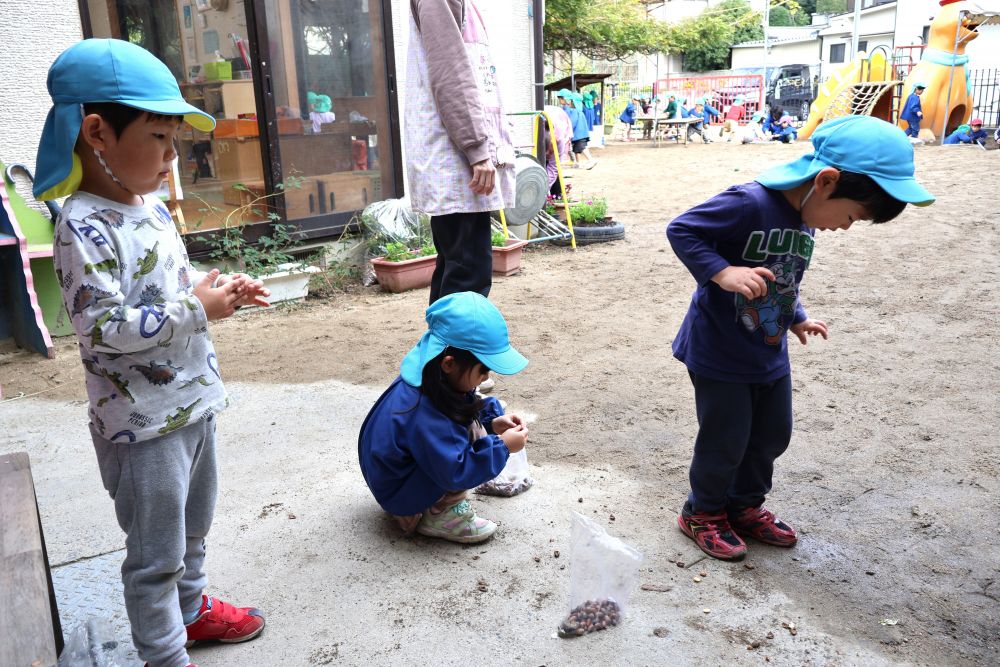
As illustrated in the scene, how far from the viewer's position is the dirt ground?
2.11 meters

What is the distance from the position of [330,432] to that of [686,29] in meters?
28.8

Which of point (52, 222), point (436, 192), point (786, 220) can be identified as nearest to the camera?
point (786, 220)

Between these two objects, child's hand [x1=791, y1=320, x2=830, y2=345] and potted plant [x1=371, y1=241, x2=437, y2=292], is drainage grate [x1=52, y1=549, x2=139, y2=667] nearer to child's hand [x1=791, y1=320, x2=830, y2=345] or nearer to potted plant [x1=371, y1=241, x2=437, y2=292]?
child's hand [x1=791, y1=320, x2=830, y2=345]

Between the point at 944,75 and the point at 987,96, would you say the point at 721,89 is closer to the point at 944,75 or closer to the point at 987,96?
the point at 987,96

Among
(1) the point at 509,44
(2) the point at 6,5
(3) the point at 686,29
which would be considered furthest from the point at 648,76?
(2) the point at 6,5

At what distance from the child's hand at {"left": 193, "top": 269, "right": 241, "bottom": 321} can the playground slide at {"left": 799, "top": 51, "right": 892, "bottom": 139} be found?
1786 cm

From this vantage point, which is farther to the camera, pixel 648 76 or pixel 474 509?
pixel 648 76

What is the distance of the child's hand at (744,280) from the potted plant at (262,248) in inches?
143

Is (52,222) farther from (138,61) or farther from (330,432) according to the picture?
(138,61)

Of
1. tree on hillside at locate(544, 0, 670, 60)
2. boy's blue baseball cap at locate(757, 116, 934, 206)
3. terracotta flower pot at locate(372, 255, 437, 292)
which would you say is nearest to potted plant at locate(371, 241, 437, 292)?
terracotta flower pot at locate(372, 255, 437, 292)

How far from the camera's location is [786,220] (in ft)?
6.98

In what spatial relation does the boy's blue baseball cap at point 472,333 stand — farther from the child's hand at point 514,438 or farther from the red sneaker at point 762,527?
the red sneaker at point 762,527

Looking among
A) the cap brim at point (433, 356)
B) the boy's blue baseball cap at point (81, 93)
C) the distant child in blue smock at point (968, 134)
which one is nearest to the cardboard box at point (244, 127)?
the cap brim at point (433, 356)

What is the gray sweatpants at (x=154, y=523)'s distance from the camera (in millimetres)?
1592
